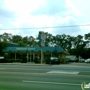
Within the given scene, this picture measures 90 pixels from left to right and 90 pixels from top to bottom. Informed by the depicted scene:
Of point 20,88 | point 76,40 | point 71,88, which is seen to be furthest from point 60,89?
point 76,40

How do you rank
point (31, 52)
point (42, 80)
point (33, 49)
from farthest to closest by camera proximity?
point (31, 52) → point (33, 49) → point (42, 80)

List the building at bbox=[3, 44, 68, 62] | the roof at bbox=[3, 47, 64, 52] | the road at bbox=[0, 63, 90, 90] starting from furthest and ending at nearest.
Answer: the building at bbox=[3, 44, 68, 62], the roof at bbox=[3, 47, 64, 52], the road at bbox=[0, 63, 90, 90]

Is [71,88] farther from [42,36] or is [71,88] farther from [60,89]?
[42,36]

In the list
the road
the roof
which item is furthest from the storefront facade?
the road

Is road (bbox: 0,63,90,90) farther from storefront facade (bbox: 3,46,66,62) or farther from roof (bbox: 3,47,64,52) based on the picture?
storefront facade (bbox: 3,46,66,62)

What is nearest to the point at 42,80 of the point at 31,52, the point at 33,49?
the point at 33,49

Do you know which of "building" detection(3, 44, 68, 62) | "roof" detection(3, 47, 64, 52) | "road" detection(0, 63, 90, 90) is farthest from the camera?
"building" detection(3, 44, 68, 62)

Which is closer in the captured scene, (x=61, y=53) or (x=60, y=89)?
(x=60, y=89)

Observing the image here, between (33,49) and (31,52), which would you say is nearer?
(33,49)

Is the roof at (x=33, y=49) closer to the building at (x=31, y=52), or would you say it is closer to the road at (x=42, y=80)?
the building at (x=31, y=52)

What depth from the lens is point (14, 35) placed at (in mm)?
109688

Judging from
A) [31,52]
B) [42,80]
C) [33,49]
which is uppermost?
[33,49]

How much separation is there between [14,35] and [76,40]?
2855cm

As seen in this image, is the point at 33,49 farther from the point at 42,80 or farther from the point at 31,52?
the point at 42,80
